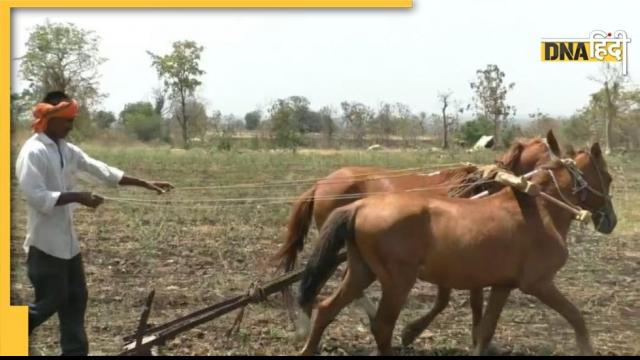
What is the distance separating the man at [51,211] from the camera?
15.6 feet

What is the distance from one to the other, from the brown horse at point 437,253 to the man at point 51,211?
5.85 feet

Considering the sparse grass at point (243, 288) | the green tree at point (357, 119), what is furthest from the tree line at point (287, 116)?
the sparse grass at point (243, 288)

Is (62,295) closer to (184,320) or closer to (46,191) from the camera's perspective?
(46,191)

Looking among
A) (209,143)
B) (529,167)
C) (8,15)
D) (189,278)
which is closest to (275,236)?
(189,278)

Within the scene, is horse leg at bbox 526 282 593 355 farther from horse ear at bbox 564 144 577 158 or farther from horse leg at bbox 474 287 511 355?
horse ear at bbox 564 144 577 158

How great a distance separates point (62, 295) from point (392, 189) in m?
3.64

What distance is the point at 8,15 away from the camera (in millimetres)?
4879

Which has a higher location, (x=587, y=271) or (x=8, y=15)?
(x=8, y=15)

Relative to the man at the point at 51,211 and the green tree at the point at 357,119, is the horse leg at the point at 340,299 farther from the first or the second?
the green tree at the point at 357,119

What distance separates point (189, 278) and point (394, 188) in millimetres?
2908

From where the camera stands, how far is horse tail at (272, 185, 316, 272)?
712 cm

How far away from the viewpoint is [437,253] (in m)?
5.50

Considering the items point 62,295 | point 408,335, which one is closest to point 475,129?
point 408,335

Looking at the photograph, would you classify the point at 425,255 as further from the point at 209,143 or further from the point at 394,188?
the point at 209,143
